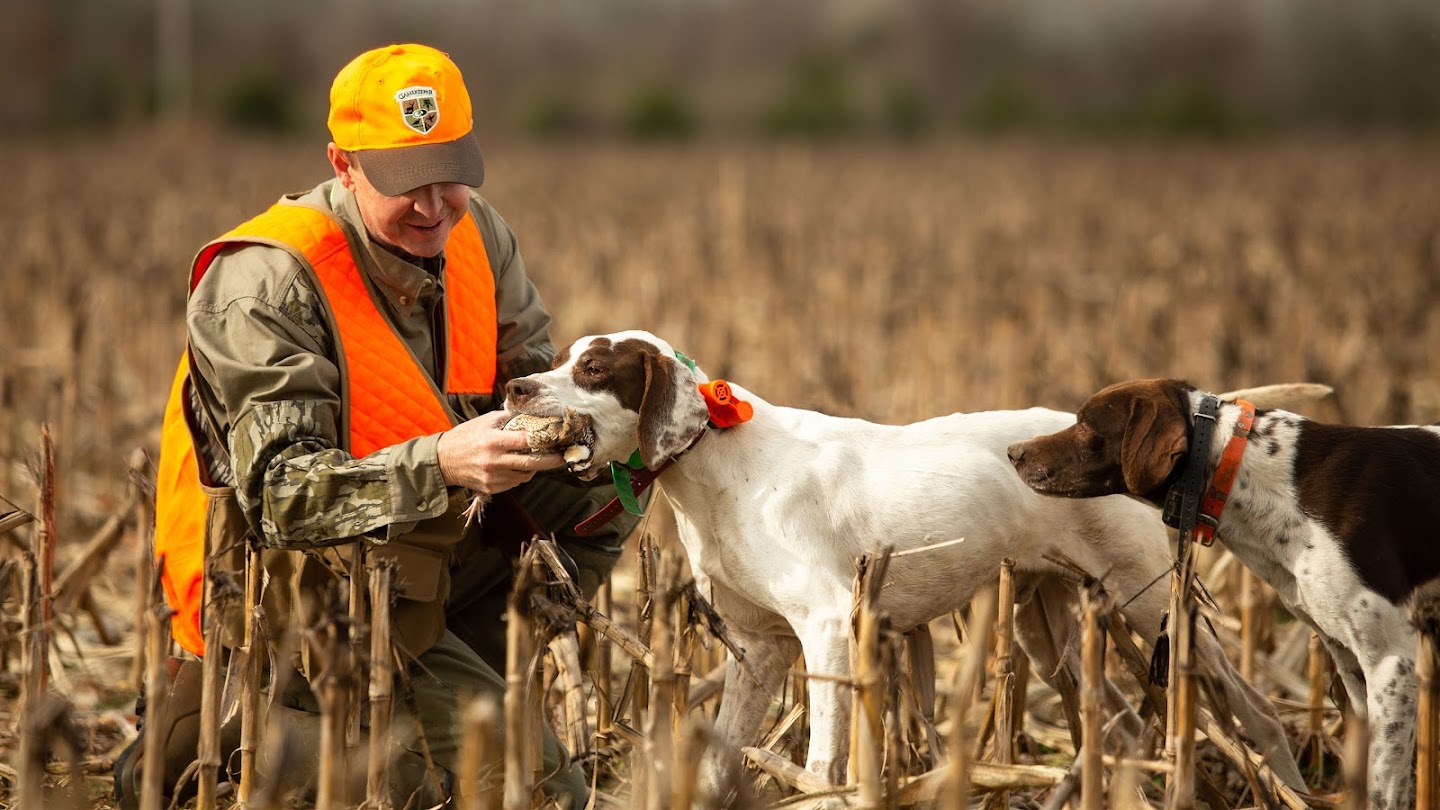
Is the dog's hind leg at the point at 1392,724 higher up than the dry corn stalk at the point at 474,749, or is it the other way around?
the dry corn stalk at the point at 474,749

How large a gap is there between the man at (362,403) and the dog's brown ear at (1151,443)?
4.80ft

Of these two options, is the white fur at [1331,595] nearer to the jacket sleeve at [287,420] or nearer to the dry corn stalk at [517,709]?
the dry corn stalk at [517,709]

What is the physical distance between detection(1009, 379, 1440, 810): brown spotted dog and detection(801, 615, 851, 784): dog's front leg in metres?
0.65

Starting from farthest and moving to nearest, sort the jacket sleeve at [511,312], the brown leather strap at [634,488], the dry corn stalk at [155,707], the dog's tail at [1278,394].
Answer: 1. the jacket sleeve at [511,312]
2. the dog's tail at [1278,394]
3. the brown leather strap at [634,488]
4. the dry corn stalk at [155,707]

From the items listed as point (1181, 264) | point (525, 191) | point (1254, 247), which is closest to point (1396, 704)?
point (1181, 264)

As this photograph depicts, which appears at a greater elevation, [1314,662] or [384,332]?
[384,332]

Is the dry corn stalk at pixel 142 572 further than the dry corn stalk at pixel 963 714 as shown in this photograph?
Yes

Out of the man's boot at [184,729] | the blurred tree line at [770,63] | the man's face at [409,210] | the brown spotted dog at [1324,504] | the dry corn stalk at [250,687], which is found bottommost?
the man's boot at [184,729]

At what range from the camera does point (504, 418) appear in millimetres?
3783

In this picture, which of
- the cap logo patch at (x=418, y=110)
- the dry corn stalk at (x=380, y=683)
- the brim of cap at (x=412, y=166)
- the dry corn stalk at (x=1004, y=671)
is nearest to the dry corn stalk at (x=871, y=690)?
the dry corn stalk at (x=1004, y=671)

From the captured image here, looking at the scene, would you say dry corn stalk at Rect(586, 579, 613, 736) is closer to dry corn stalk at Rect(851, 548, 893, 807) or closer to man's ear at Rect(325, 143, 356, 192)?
dry corn stalk at Rect(851, 548, 893, 807)

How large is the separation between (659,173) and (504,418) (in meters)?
22.2

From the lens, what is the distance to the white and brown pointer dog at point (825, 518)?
12.8 ft

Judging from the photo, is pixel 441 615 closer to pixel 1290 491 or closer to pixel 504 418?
pixel 504 418
